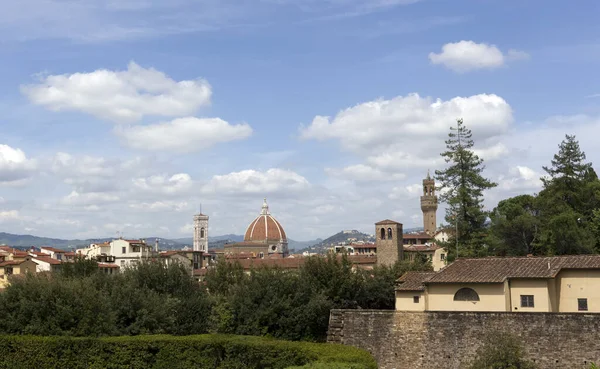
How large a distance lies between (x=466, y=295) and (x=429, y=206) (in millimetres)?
105033

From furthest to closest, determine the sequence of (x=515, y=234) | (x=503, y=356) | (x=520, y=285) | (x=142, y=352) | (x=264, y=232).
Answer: (x=264, y=232)
(x=515, y=234)
(x=520, y=285)
(x=142, y=352)
(x=503, y=356)

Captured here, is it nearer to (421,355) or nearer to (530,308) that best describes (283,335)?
(421,355)

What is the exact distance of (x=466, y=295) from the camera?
35625 millimetres

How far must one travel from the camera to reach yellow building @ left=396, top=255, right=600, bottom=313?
33438 mm

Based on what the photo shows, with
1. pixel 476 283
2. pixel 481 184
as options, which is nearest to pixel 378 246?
pixel 481 184

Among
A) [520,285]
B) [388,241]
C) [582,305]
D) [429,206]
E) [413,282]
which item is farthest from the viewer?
[429,206]

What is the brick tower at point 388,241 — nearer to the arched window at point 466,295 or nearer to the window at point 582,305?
the arched window at point 466,295

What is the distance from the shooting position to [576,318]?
76.2 ft

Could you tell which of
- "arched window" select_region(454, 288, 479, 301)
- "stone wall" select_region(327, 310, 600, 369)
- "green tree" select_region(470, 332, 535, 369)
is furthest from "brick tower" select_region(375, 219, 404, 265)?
"green tree" select_region(470, 332, 535, 369)

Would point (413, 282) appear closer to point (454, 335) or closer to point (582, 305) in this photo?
point (582, 305)

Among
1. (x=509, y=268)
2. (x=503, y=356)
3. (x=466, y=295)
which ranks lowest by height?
(x=503, y=356)

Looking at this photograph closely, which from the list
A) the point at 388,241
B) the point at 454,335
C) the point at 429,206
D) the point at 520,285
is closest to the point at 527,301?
the point at 520,285

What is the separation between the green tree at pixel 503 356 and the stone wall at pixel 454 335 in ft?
4.24

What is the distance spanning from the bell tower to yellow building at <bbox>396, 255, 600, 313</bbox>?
101034mm
